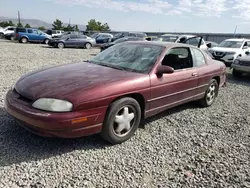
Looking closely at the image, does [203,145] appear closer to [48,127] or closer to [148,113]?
[148,113]

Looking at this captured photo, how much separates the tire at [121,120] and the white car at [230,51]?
9625mm

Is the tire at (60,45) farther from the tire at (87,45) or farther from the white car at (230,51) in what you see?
the white car at (230,51)

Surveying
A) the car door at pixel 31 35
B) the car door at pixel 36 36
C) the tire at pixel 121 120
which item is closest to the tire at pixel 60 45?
the car door at pixel 36 36

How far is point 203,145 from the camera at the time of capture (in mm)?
3420

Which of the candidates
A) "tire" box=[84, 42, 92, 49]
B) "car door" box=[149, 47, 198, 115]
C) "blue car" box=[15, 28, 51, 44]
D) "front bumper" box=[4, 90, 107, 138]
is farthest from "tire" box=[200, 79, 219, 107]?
"blue car" box=[15, 28, 51, 44]

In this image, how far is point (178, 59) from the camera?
426 cm

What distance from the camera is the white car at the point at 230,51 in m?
11.3

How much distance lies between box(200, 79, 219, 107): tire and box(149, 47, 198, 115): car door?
2.20 feet

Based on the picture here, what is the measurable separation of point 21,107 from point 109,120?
44.5 inches

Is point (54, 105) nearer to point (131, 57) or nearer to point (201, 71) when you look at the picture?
point (131, 57)

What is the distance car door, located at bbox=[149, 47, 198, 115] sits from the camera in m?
3.61

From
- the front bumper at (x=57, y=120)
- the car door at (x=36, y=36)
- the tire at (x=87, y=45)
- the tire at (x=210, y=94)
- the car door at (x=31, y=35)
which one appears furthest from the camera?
the car door at (x=36, y=36)

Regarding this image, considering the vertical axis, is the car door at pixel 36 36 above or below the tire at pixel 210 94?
below

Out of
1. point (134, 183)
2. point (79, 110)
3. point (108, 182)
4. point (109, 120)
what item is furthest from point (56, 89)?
point (134, 183)
